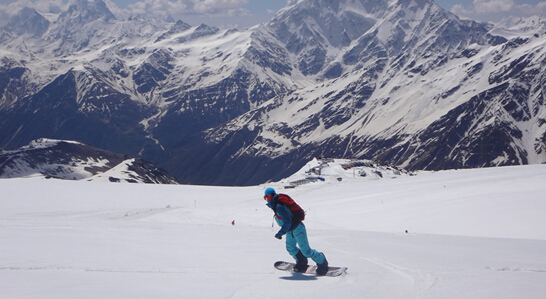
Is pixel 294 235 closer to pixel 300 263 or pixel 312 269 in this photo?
pixel 300 263

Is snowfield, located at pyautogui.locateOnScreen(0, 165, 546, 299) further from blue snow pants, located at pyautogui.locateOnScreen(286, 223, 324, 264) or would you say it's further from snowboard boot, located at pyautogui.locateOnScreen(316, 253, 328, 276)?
Answer: blue snow pants, located at pyautogui.locateOnScreen(286, 223, 324, 264)

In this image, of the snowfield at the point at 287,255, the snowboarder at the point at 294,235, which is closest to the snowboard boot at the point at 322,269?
the snowboarder at the point at 294,235

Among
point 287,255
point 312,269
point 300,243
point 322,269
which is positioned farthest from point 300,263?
point 287,255

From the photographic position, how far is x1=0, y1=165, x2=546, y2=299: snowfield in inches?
447

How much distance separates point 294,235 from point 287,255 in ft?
9.07

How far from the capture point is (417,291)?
11.3 meters

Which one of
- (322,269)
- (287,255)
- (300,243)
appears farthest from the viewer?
(287,255)

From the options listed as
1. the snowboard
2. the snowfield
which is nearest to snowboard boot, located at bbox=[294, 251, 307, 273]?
the snowboard

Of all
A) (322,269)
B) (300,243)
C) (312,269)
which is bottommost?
(312,269)

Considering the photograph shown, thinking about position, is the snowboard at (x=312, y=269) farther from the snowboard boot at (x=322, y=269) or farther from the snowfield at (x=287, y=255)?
the snowfield at (x=287, y=255)

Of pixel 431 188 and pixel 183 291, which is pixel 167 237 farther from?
pixel 431 188

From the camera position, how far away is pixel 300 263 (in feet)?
45.8

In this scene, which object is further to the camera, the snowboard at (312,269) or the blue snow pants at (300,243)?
the blue snow pants at (300,243)

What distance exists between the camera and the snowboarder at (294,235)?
44.5 ft
